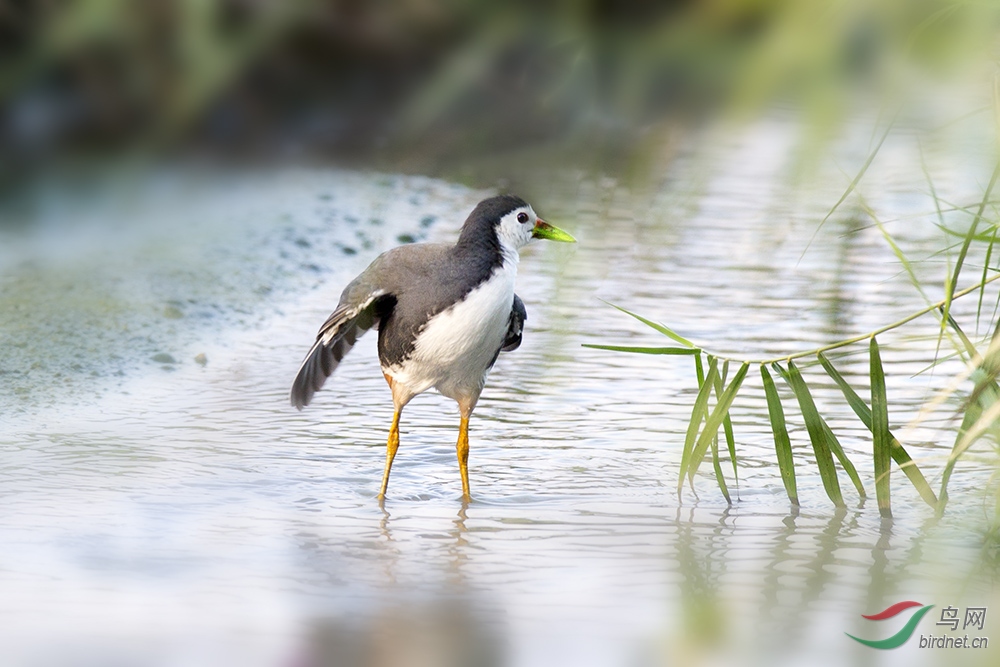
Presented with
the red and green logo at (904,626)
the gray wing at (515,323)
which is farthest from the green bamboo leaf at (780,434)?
the gray wing at (515,323)

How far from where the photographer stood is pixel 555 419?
477cm

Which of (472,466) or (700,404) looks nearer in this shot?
(700,404)

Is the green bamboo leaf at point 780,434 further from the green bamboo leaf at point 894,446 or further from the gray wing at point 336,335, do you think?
the gray wing at point 336,335

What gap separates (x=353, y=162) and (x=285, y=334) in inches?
113

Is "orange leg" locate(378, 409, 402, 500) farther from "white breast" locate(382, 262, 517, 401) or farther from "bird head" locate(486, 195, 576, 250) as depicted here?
"bird head" locate(486, 195, 576, 250)

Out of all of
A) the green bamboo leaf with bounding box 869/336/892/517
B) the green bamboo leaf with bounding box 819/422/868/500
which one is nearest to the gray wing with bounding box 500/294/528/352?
the green bamboo leaf with bounding box 819/422/868/500

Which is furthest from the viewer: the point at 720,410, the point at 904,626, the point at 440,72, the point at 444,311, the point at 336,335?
the point at 440,72

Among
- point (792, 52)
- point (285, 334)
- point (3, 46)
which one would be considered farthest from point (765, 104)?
point (3, 46)

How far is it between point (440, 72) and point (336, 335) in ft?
8.27

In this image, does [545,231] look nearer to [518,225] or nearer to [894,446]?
[518,225]

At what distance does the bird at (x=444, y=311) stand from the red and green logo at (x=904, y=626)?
1339 millimetres

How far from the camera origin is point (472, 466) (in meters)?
4.42

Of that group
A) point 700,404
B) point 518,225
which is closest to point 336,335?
point 518,225

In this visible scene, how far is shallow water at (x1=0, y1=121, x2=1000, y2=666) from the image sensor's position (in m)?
2.89
